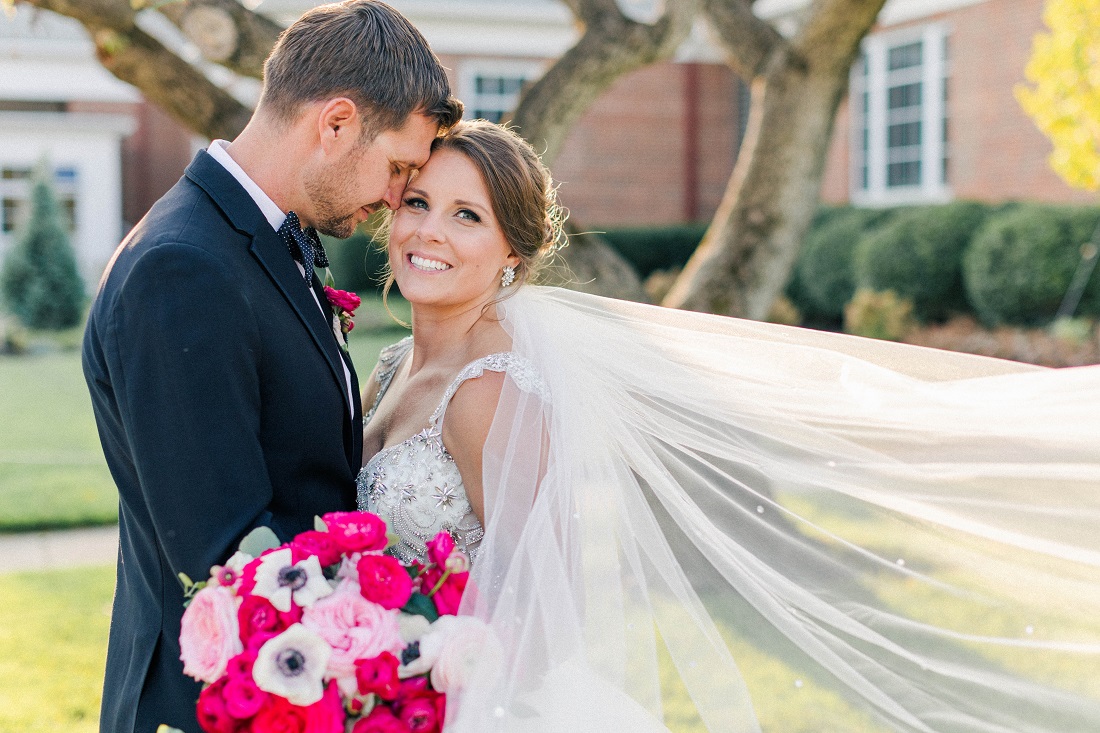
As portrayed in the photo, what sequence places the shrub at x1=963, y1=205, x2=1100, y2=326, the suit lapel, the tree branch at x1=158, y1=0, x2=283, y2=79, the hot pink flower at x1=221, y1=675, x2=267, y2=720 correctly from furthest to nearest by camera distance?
the shrub at x1=963, y1=205, x2=1100, y2=326 < the tree branch at x1=158, y1=0, x2=283, y2=79 < the suit lapel < the hot pink flower at x1=221, y1=675, x2=267, y2=720

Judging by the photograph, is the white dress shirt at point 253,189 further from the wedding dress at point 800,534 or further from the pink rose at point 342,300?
the wedding dress at point 800,534

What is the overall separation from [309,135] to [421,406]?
86cm

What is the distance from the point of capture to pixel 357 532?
1996 mm

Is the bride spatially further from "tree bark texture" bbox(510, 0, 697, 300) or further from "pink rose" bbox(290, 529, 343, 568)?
"tree bark texture" bbox(510, 0, 697, 300)

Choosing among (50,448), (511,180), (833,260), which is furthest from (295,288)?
(833,260)

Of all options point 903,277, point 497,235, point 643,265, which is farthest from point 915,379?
point 643,265

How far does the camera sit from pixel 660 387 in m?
2.86

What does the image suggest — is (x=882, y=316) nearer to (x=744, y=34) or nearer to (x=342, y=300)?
(x=744, y=34)

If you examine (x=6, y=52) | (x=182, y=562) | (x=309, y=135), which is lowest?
(x=182, y=562)

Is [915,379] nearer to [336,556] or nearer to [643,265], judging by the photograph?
[336,556]

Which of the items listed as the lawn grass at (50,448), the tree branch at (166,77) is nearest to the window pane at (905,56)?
the lawn grass at (50,448)

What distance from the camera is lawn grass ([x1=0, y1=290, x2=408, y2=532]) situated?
24.9 feet

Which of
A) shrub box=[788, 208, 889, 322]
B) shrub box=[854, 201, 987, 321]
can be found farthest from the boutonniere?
shrub box=[788, 208, 889, 322]

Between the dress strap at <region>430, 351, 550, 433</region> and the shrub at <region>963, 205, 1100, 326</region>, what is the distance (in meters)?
11.5
